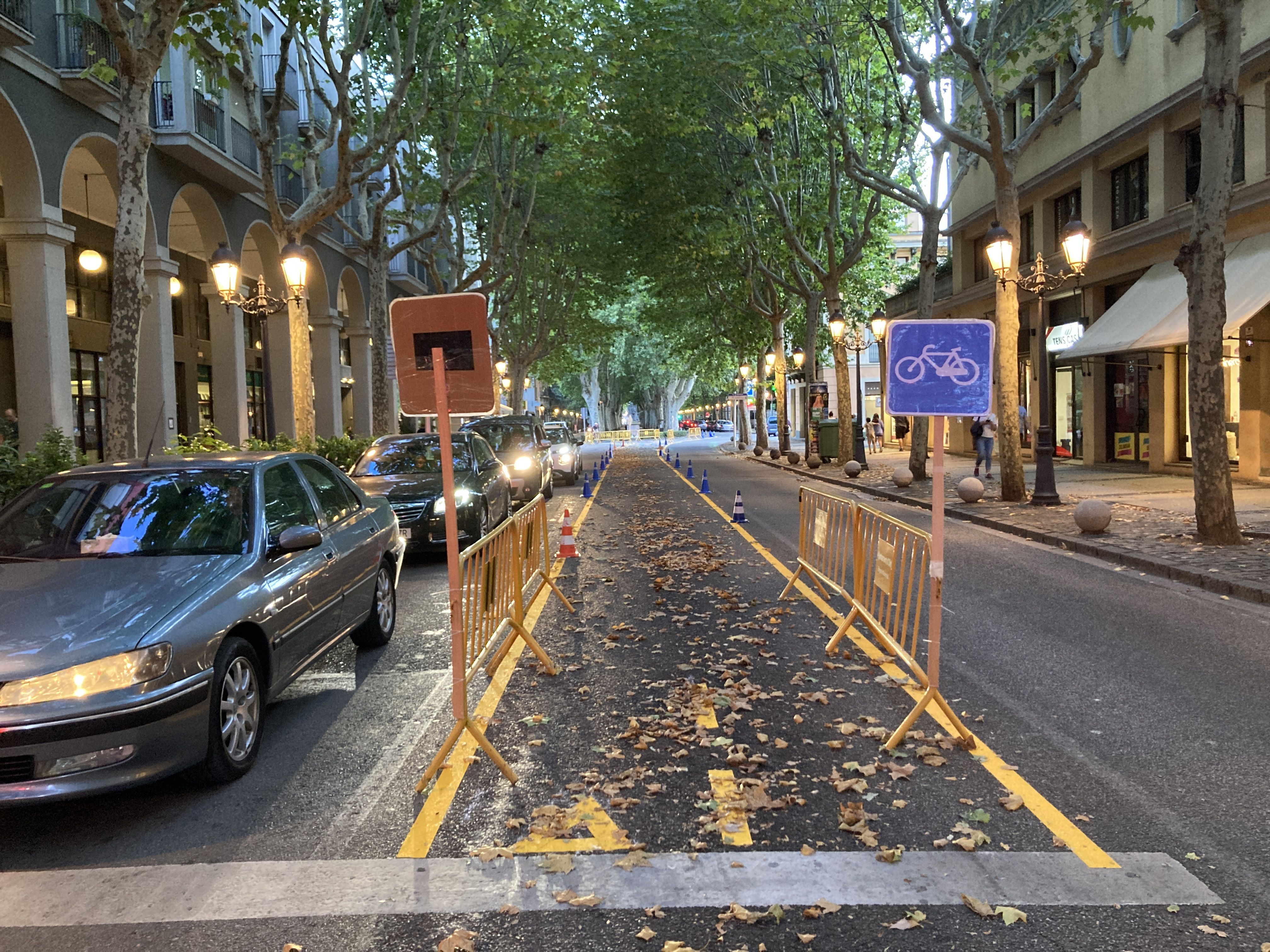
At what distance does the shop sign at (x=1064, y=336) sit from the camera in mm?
26172

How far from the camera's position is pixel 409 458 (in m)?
13.7

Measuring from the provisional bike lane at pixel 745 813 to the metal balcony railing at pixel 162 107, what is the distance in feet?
56.2

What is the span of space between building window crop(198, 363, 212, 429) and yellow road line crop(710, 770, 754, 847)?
2577 cm

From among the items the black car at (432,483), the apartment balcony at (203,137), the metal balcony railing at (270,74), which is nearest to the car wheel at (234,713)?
the black car at (432,483)

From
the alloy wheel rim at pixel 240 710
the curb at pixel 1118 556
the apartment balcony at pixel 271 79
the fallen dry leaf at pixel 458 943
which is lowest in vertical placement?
the fallen dry leaf at pixel 458 943

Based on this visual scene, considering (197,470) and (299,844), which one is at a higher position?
(197,470)

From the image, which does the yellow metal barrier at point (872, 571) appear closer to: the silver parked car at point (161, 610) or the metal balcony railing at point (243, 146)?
the silver parked car at point (161, 610)

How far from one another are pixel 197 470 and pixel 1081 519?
1098cm

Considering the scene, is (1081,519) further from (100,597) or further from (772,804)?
(100,597)

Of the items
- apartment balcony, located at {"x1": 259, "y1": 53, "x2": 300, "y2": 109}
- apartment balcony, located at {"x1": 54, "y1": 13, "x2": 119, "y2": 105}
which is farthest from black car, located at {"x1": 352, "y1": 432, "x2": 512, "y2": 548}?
apartment balcony, located at {"x1": 259, "y1": 53, "x2": 300, "y2": 109}

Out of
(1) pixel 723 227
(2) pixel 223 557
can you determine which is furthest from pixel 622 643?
(1) pixel 723 227

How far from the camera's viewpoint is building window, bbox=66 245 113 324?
71.7ft

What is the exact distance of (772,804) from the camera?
182 inches

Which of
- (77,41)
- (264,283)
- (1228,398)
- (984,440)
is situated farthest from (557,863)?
(1228,398)
